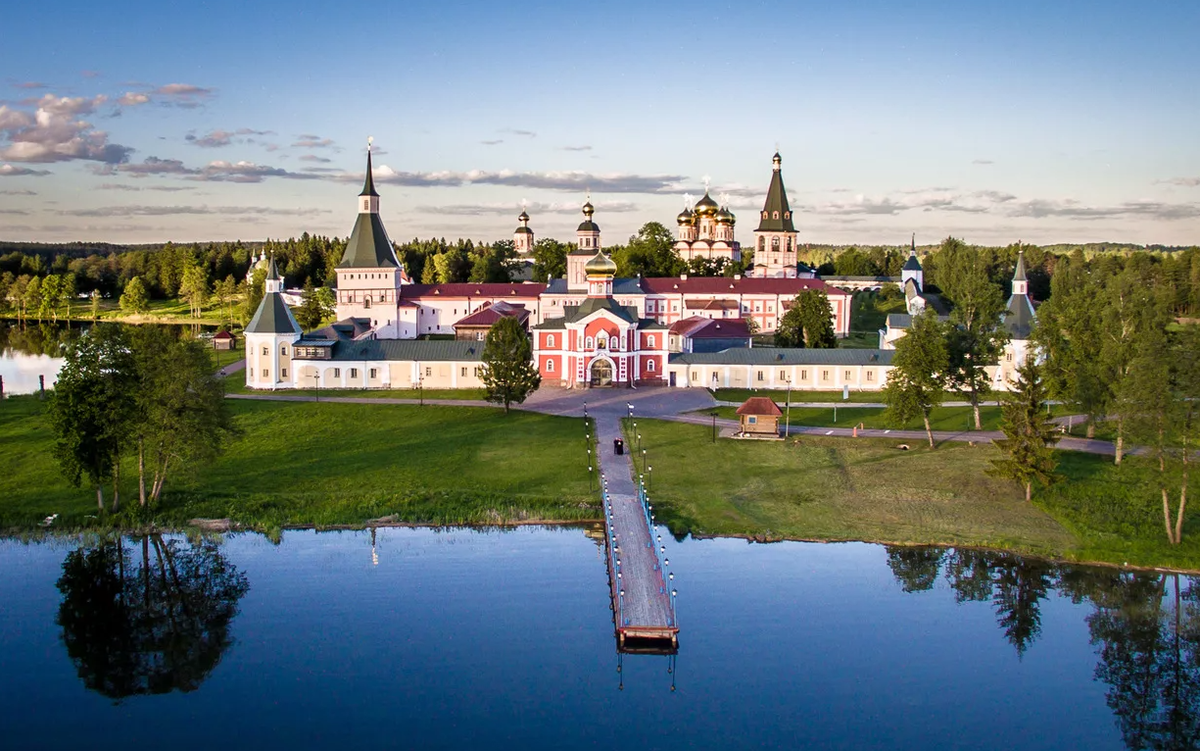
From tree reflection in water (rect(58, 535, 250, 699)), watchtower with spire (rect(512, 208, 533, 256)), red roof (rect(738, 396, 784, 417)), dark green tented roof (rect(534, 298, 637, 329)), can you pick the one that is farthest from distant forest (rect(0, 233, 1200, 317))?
tree reflection in water (rect(58, 535, 250, 699))

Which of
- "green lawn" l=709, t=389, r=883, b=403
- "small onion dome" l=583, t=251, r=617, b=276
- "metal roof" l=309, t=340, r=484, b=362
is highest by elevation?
"small onion dome" l=583, t=251, r=617, b=276

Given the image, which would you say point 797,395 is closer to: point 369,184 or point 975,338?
→ point 975,338

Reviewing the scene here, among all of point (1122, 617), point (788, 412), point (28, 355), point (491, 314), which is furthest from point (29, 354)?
point (1122, 617)

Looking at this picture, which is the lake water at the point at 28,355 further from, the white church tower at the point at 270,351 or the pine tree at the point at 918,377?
the pine tree at the point at 918,377

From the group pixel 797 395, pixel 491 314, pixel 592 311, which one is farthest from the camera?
pixel 491 314

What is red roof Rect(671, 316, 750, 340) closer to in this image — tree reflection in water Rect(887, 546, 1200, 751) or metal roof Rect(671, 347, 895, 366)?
metal roof Rect(671, 347, 895, 366)

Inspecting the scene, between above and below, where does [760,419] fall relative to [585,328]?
below

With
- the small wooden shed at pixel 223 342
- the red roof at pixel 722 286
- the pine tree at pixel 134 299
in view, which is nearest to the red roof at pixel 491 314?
the red roof at pixel 722 286
